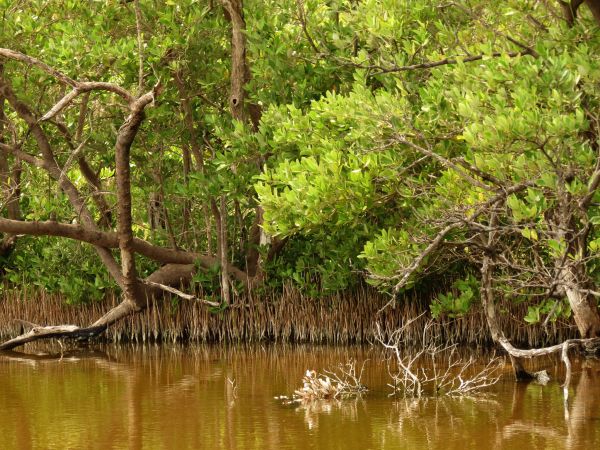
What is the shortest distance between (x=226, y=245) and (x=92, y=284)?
173cm

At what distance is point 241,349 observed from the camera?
10.4 m

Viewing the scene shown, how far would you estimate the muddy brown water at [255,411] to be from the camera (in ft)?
19.7

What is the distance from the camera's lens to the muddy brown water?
600 cm

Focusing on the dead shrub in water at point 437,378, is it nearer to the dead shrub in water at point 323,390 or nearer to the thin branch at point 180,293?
the dead shrub in water at point 323,390

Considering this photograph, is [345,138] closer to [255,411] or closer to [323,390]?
[323,390]

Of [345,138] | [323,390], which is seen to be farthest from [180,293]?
[323,390]

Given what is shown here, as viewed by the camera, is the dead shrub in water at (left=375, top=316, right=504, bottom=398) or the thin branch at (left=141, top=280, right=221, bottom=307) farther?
the thin branch at (left=141, top=280, right=221, bottom=307)

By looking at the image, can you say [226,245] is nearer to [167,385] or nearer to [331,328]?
[331,328]

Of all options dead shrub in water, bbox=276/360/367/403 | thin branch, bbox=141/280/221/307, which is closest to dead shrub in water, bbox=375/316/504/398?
dead shrub in water, bbox=276/360/367/403

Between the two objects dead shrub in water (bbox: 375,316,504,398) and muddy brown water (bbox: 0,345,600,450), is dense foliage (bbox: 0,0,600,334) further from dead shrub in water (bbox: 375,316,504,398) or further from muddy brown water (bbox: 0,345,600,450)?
muddy brown water (bbox: 0,345,600,450)

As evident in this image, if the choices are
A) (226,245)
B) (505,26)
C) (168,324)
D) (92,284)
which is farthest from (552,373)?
(92,284)

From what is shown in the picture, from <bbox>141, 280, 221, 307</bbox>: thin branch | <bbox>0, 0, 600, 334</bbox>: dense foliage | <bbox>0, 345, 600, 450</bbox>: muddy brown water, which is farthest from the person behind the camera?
<bbox>141, 280, 221, 307</bbox>: thin branch

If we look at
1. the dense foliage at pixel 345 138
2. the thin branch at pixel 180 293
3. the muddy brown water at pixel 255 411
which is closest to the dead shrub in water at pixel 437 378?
the muddy brown water at pixel 255 411

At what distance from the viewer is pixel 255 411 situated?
7008mm
